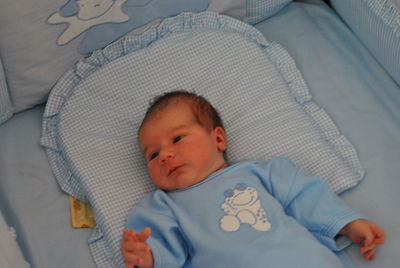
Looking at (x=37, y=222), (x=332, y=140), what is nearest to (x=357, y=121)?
(x=332, y=140)

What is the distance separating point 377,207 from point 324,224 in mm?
179

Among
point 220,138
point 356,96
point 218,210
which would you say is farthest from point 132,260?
point 356,96

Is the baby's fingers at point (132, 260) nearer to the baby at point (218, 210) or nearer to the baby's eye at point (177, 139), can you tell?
the baby at point (218, 210)

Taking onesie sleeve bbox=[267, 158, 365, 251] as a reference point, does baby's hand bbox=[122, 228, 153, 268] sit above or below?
below

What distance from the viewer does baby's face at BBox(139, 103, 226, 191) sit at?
127 cm

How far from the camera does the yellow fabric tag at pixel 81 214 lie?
1378mm

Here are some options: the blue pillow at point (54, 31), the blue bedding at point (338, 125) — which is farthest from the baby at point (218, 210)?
the blue pillow at point (54, 31)

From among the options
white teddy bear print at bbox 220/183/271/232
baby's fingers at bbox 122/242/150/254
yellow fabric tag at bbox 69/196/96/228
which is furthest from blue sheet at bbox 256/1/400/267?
yellow fabric tag at bbox 69/196/96/228

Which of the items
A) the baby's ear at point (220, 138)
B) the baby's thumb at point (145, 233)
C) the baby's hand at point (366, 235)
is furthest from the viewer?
the baby's ear at point (220, 138)

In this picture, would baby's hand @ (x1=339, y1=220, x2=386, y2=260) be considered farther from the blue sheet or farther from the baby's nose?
the baby's nose

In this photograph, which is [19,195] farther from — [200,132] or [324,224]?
[324,224]

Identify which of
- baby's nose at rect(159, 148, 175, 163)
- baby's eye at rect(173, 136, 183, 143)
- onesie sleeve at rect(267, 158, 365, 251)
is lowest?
onesie sleeve at rect(267, 158, 365, 251)

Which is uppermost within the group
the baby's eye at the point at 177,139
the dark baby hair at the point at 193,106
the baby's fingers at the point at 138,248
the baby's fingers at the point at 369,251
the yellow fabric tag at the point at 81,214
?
the dark baby hair at the point at 193,106

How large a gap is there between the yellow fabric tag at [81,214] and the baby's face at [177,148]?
20 cm
